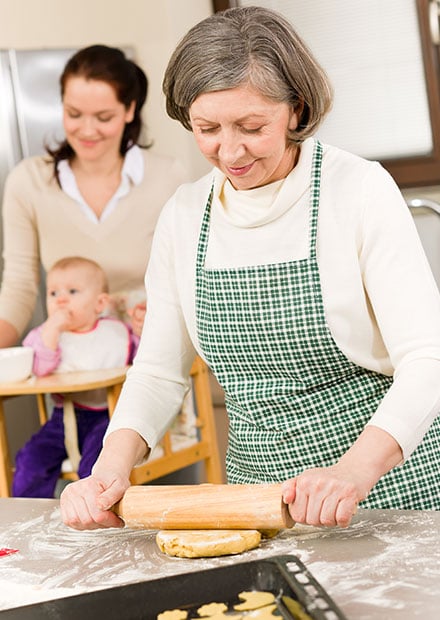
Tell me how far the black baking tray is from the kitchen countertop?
7 centimetres

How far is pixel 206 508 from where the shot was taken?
49.4 inches

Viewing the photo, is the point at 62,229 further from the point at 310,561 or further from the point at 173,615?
the point at 173,615

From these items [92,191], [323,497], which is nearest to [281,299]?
[323,497]

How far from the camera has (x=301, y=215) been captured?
58.4 inches

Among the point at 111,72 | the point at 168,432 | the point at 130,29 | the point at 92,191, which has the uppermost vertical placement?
the point at 130,29

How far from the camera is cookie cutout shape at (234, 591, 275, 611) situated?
1013mm

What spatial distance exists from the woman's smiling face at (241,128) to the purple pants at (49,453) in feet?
4.85

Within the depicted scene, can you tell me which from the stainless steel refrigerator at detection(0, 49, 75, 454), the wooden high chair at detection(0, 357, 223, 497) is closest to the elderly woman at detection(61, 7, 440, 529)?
the wooden high chair at detection(0, 357, 223, 497)

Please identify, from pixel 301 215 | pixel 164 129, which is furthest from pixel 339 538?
pixel 164 129

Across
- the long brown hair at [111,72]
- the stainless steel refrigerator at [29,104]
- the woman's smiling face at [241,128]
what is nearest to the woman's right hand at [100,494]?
the woman's smiling face at [241,128]

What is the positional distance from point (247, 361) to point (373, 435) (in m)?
0.29

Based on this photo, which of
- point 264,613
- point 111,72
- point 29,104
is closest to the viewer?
point 264,613

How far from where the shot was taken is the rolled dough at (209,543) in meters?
1.22

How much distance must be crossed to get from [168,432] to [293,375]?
1.47 m
